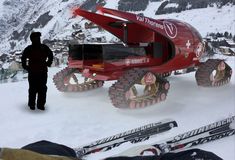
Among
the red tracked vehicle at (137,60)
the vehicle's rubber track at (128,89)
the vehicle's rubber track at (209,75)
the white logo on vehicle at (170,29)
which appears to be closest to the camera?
the vehicle's rubber track at (128,89)

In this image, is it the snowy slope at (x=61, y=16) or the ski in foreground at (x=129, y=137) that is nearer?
the ski in foreground at (x=129, y=137)

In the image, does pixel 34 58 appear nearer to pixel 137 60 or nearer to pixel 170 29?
pixel 137 60

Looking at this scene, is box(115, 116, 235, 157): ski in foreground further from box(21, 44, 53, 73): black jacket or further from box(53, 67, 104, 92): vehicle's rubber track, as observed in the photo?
box(53, 67, 104, 92): vehicle's rubber track

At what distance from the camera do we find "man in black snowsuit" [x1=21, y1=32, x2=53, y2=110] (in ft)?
19.9

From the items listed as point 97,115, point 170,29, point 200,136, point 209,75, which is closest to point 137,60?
point 170,29

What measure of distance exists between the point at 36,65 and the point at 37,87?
0.39m

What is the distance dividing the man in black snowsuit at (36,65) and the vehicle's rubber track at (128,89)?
48.0 inches

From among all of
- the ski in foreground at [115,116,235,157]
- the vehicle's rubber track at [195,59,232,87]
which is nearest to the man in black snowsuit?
the ski in foreground at [115,116,235,157]

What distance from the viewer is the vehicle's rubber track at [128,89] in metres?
5.68

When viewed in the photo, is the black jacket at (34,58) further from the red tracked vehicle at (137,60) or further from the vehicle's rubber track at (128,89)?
the vehicle's rubber track at (128,89)

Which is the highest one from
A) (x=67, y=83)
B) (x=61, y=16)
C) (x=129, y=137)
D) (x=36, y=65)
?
(x=61, y=16)

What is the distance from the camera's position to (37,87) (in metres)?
6.24

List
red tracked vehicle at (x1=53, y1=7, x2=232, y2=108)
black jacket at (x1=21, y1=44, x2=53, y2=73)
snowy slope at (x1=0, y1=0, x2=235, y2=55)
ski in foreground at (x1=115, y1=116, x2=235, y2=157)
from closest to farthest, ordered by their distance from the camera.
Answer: ski in foreground at (x1=115, y1=116, x2=235, y2=157) < red tracked vehicle at (x1=53, y1=7, x2=232, y2=108) < black jacket at (x1=21, y1=44, x2=53, y2=73) < snowy slope at (x1=0, y1=0, x2=235, y2=55)

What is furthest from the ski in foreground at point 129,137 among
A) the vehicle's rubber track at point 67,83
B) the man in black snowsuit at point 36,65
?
the vehicle's rubber track at point 67,83
